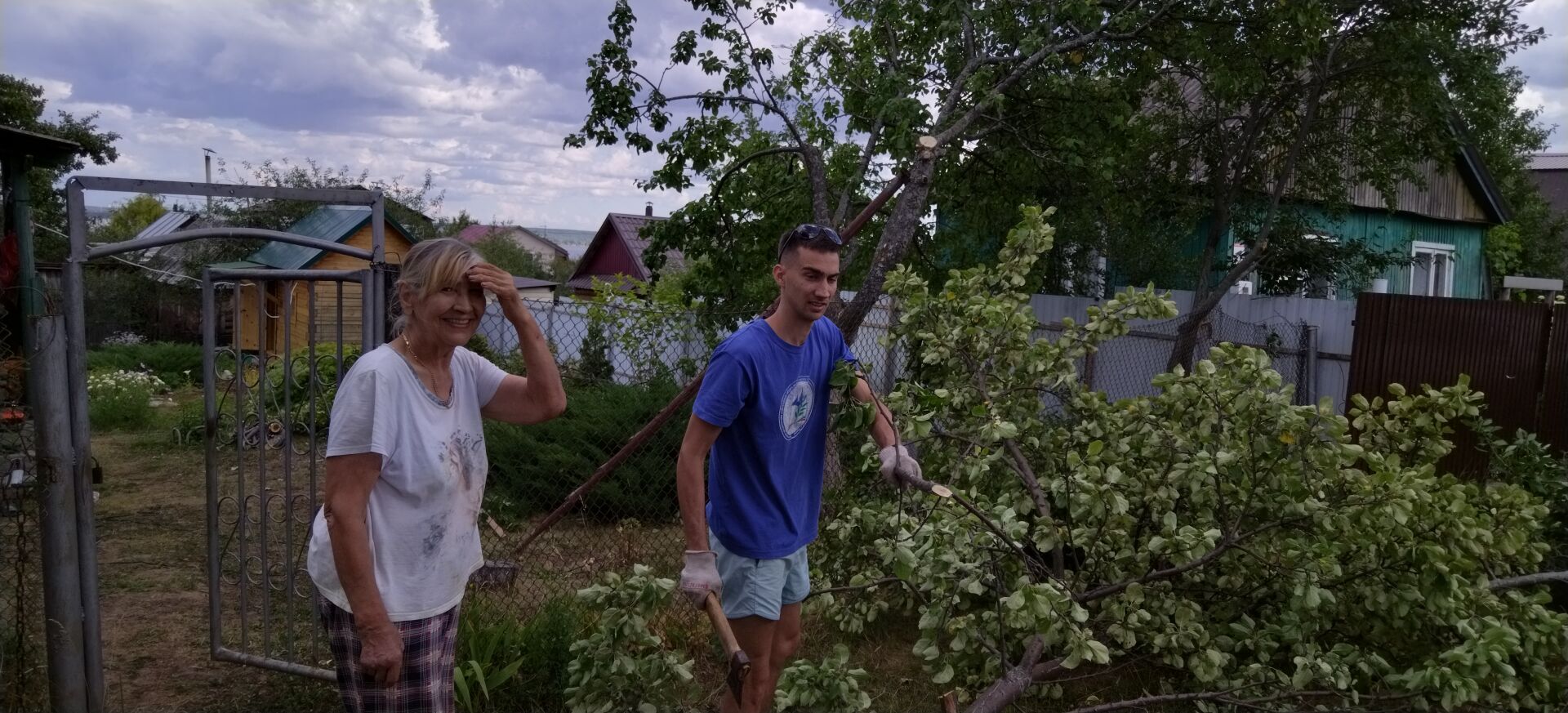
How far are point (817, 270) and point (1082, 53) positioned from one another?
5.65m

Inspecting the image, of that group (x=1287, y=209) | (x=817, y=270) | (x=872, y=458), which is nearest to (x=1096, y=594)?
(x=872, y=458)

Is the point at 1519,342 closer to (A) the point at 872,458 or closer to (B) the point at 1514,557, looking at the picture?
(B) the point at 1514,557

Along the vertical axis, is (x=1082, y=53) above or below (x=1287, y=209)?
above

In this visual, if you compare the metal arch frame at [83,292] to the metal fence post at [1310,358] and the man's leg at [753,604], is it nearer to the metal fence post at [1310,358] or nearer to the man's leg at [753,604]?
the man's leg at [753,604]

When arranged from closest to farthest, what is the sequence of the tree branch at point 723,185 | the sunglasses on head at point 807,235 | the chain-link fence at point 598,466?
the sunglasses on head at point 807,235 < the chain-link fence at point 598,466 < the tree branch at point 723,185

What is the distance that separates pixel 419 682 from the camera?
2.42 meters

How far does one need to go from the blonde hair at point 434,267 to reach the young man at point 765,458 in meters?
0.76

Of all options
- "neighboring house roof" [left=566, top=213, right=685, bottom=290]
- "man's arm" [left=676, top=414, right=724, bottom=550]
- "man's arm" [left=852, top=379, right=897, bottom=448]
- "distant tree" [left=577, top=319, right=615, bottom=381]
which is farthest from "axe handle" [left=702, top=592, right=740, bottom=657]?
"neighboring house roof" [left=566, top=213, right=685, bottom=290]

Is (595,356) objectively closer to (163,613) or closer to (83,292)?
(163,613)

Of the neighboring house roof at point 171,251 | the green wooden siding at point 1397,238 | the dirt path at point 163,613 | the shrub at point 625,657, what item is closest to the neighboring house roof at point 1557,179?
the green wooden siding at point 1397,238

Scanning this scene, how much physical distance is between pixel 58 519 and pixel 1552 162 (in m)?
46.7

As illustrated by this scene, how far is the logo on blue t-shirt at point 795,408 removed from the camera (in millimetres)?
2982

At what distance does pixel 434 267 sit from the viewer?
93.0 inches

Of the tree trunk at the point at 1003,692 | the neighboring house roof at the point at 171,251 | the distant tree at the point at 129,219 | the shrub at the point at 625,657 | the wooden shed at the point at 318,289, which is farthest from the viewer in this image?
the distant tree at the point at 129,219
